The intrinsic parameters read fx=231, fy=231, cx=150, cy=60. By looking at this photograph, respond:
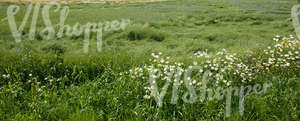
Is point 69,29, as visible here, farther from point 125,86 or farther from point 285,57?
point 285,57

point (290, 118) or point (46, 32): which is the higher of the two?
point (46, 32)

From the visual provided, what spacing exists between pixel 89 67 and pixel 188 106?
2.81 metres

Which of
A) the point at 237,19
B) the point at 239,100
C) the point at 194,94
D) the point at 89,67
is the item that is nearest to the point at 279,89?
the point at 239,100

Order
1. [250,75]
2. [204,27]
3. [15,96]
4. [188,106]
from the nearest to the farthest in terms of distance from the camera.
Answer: [188,106] → [15,96] → [250,75] → [204,27]

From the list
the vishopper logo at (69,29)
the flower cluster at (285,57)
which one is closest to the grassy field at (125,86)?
the flower cluster at (285,57)

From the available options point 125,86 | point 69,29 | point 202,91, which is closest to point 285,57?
point 202,91

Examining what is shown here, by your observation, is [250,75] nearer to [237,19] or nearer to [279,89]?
[279,89]

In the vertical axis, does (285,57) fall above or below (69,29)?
below

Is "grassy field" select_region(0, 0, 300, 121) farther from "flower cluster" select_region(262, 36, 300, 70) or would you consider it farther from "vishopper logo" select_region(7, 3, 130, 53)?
"vishopper logo" select_region(7, 3, 130, 53)

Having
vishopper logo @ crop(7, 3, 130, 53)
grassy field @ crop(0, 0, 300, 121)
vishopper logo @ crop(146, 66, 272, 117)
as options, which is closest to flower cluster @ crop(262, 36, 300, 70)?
grassy field @ crop(0, 0, 300, 121)

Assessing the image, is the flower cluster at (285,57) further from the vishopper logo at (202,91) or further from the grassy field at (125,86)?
the vishopper logo at (202,91)

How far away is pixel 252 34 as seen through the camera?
1210 cm

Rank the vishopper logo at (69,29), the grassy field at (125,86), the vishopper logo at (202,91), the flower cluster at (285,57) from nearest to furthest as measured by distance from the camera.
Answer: the grassy field at (125,86), the vishopper logo at (202,91), the flower cluster at (285,57), the vishopper logo at (69,29)

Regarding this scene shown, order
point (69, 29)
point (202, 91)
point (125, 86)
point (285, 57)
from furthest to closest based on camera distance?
1. point (69, 29)
2. point (285, 57)
3. point (125, 86)
4. point (202, 91)
